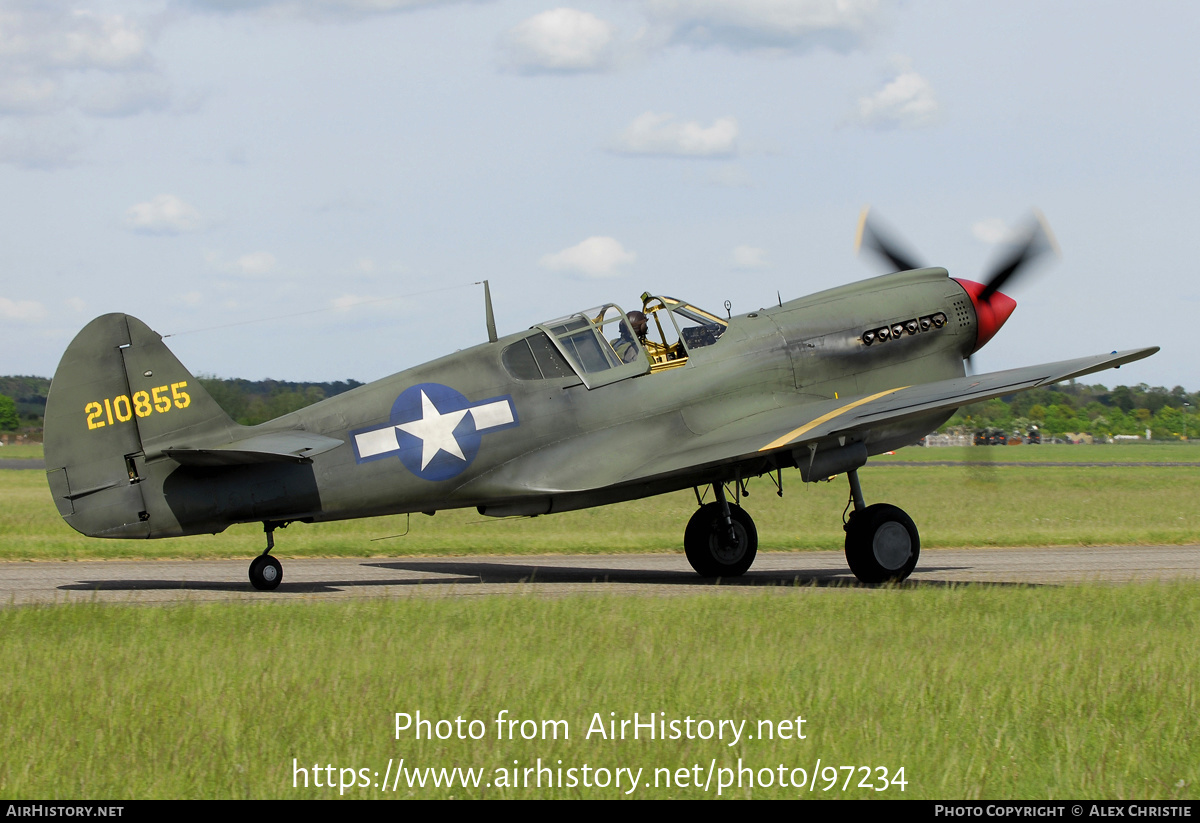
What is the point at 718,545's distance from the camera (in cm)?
1448

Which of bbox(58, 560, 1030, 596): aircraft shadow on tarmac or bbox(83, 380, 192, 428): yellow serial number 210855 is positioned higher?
bbox(83, 380, 192, 428): yellow serial number 210855

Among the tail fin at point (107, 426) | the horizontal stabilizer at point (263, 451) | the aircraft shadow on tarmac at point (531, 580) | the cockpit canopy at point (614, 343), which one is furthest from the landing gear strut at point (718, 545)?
the tail fin at point (107, 426)

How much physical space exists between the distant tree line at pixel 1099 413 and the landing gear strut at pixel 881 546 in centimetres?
13904

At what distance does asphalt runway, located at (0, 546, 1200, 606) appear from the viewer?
12484 millimetres

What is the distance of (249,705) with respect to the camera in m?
6.82

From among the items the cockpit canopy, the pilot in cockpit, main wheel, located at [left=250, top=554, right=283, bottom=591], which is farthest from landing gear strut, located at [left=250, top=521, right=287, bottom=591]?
the pilot in cockpit

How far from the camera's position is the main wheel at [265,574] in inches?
494

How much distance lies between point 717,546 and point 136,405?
7.01 m

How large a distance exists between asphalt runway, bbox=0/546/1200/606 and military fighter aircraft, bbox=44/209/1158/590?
2.59ft

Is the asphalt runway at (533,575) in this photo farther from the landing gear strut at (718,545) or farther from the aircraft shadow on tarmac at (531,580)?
the landing gear strut at (718,545)

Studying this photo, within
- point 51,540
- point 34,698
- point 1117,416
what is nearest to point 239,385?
point 51,540

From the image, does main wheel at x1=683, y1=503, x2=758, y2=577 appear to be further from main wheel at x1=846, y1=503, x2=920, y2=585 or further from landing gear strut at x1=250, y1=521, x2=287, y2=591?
landing gear strut at x1=250, y1=521, x2=287, y2=591
